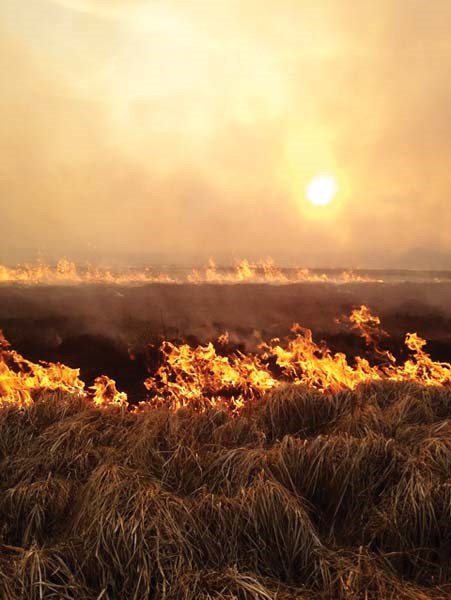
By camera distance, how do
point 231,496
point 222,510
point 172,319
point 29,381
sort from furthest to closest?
point 172,319
point 29,381
point 231,496
point 222,510

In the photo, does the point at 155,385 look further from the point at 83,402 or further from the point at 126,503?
the point at 126,503

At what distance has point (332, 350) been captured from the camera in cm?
2305

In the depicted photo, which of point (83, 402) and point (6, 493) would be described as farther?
point (83, 402)

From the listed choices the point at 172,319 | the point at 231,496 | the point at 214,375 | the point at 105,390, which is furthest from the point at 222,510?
the point at 172,319

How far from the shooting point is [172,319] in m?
24.3

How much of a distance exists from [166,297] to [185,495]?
75.0 ft

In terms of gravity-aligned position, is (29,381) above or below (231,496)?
below

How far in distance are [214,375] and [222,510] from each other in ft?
32.0

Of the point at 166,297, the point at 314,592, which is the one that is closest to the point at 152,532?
the point at 314,592

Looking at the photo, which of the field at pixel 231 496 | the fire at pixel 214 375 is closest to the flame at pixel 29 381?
the fire at pixel 214 375

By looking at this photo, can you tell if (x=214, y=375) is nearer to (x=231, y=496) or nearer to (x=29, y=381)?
(x=29, y=381)

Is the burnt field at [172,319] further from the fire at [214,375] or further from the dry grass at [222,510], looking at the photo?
the dry grass at [222,510]

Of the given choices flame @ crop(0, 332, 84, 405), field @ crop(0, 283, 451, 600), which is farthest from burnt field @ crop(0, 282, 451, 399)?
field @ crop(0, 283, 451, 600)

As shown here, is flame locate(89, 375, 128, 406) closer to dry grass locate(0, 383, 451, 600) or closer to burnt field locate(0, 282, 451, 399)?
burnt field locate(0, 282, 451, 399)
